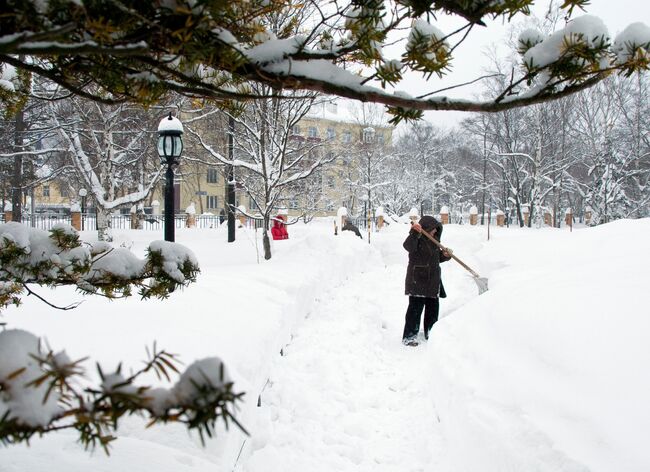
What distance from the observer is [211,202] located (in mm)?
47062

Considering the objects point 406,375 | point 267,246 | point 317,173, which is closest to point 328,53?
point 406,375

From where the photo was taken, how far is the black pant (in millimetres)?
6469

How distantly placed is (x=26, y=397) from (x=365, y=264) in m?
13.5

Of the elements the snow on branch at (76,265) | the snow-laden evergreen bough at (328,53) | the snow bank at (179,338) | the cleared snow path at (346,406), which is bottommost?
the cleared snow path at (346,406)

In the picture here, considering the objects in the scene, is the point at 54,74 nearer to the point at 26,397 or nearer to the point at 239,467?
the point at 26,397

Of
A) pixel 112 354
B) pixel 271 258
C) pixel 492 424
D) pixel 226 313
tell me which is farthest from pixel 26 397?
pixel 271 258

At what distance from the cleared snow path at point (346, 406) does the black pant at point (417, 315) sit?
257mm

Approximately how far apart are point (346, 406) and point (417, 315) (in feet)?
8.47

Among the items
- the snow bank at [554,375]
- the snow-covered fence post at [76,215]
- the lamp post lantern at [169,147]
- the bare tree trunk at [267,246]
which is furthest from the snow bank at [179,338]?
the snow-covered fence post at [76,215]

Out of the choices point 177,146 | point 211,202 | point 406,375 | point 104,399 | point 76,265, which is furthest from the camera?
point 211,202

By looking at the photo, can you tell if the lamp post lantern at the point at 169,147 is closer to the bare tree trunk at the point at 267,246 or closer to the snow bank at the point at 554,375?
the bare tree trunk at the point at 267,246

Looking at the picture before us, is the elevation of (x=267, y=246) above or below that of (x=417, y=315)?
above

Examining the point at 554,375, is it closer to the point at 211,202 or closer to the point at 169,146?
the point at 169,146

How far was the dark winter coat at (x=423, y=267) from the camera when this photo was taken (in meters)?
6.58
